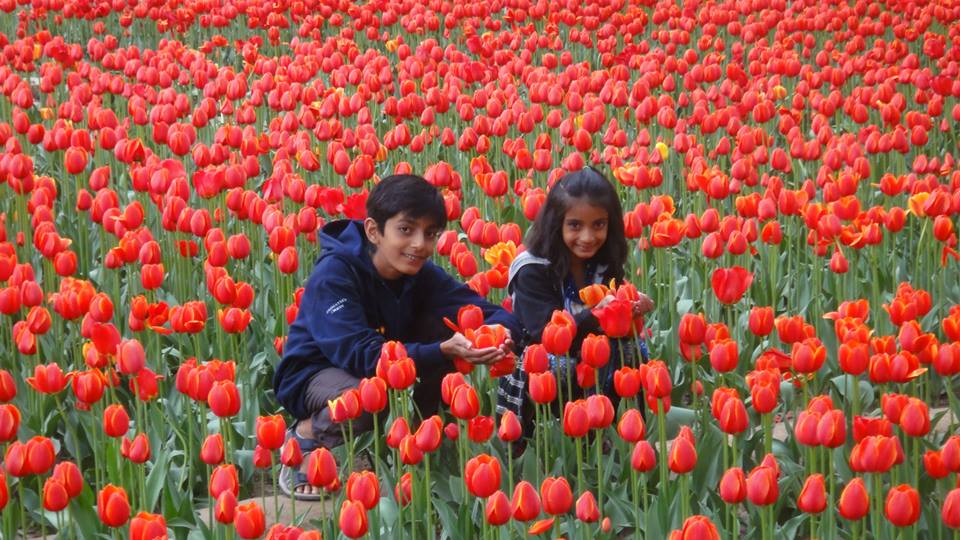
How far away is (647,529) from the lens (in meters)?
3.36

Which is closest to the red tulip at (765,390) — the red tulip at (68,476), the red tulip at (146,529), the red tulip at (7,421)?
the red tulip at (146,529)

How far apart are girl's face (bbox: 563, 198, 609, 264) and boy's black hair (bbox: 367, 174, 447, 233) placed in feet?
1.22

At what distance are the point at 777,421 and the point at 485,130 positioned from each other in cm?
222

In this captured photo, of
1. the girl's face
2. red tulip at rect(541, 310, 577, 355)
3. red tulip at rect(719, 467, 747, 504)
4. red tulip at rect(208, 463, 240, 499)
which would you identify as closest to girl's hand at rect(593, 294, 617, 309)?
red tulip at rect(541, 310, 577, 355)

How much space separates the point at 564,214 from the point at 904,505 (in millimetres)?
1739

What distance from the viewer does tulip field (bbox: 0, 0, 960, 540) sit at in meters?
3.21

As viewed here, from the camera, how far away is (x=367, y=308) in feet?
14.2

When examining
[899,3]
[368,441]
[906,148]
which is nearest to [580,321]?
[368,441]

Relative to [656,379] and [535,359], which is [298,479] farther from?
[656,379]

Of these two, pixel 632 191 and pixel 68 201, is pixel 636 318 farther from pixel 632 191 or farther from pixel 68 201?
pixel 68 201

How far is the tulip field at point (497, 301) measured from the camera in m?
3.21

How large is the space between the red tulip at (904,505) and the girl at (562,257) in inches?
58.2

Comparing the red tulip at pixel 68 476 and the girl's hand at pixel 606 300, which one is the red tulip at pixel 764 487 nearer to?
the girl's hand at pixel 606 300

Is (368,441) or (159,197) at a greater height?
(159,197)
